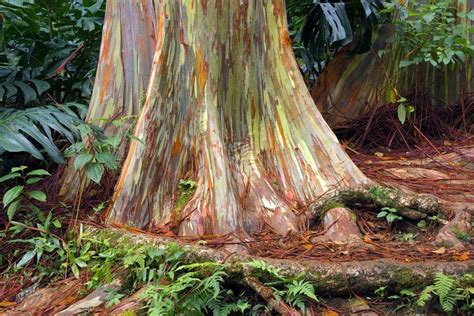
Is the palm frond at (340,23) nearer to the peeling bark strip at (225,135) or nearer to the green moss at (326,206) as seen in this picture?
the peeling bark strip at (225,135)

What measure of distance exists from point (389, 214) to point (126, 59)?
2158 millimetres

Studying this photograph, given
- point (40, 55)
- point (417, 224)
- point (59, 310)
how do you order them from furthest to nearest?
point (40, 55)
point (417, 224)
point (59, 310)

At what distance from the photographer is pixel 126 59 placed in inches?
157

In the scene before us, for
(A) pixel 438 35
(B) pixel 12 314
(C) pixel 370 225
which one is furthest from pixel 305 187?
Result: (A) pixel 438 35

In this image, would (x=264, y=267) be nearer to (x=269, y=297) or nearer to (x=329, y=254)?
(x=269, y=297)

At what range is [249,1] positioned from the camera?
3479 mm

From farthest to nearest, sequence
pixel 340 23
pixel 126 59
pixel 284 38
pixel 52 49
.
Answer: pixel 340 23
pixel 52 49
pixel 126 59
pixel 284 38

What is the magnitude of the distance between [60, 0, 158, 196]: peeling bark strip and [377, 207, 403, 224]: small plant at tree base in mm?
1860

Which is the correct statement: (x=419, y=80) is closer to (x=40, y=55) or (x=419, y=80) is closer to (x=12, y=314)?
(x=40, y=55)

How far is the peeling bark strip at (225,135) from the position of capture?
320 centimetres

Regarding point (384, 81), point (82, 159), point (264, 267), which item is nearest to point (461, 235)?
point (264, 267)

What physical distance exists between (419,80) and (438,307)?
3.63 m

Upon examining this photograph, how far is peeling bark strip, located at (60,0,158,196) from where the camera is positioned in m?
3.95

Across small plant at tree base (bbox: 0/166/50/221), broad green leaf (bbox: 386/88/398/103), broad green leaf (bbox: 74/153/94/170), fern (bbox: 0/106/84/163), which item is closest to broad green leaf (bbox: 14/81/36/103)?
fern (bbox: 0/106/84/163)
